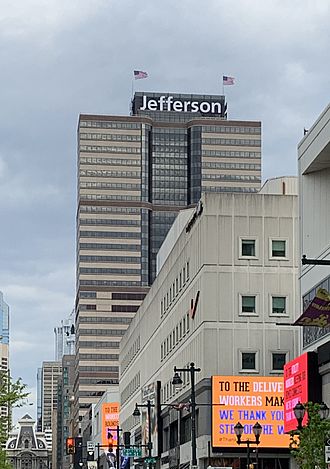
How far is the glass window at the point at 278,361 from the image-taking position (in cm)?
7469

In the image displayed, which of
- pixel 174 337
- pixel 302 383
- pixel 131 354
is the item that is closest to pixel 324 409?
pixel 302 383

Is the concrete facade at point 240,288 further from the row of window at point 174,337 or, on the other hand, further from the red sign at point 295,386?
the red sign at point 295,386

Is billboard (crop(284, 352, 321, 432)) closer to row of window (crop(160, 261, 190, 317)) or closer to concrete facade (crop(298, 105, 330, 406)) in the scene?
concrete facade (crop(298, 105, 330, 406))

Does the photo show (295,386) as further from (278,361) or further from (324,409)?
(324,409)

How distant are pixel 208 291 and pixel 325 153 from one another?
18.1 metres

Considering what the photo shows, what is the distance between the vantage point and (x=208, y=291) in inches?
2928

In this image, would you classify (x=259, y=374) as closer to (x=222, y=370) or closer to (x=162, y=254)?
(x=222, y=370)

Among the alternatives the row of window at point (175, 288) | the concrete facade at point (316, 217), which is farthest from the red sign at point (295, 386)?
the row of window at point (175, 288)

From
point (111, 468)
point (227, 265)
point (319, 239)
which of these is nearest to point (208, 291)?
point (227, 265)

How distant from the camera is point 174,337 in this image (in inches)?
3501

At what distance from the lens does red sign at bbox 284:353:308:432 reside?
5870cm

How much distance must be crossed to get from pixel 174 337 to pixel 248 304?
1482cm

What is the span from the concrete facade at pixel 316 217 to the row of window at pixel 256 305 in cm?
1233

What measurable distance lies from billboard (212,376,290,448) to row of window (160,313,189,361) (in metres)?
8.95
